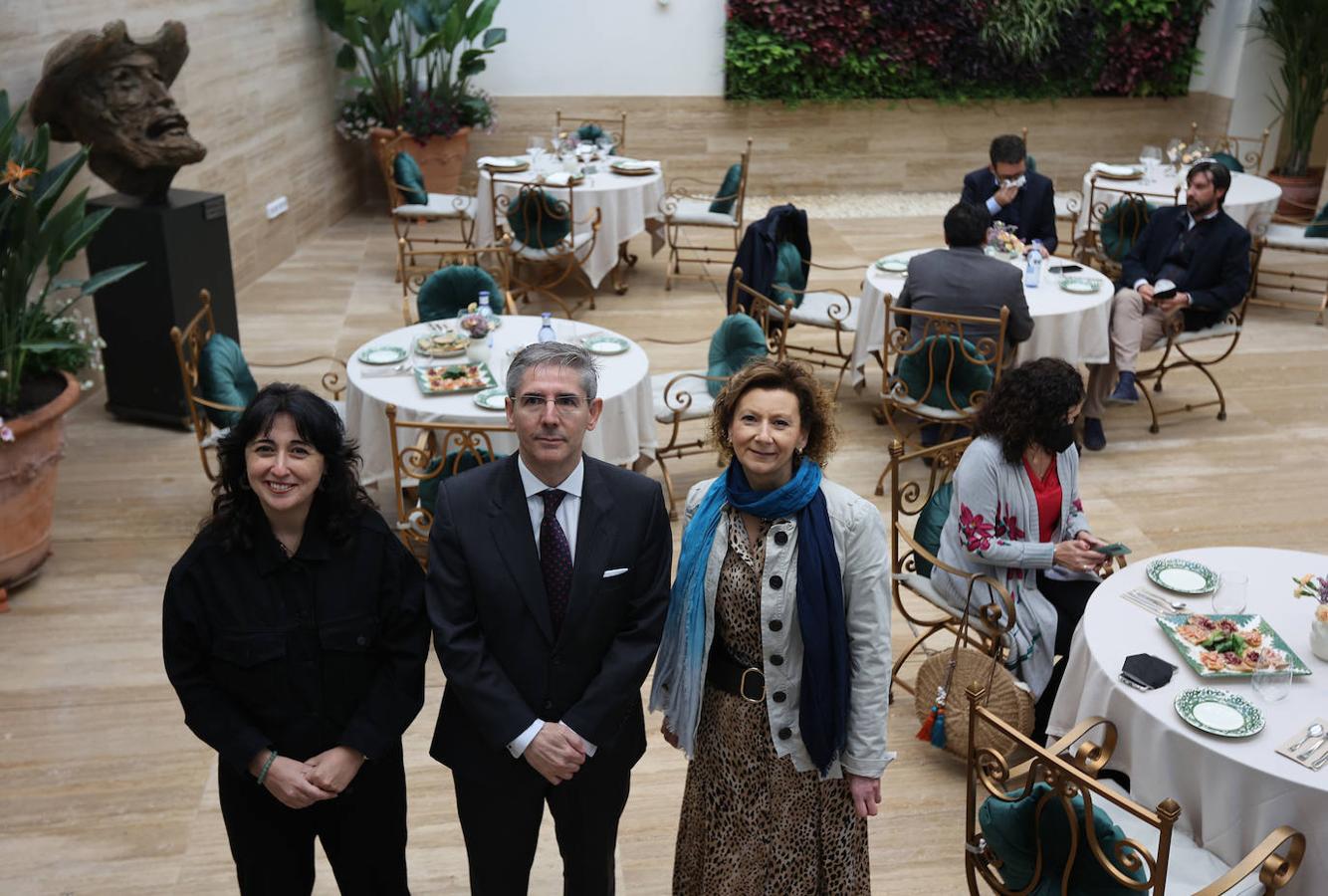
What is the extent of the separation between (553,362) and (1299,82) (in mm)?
9975

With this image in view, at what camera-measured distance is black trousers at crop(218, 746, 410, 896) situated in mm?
2551

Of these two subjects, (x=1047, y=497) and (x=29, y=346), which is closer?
(x=1047, y=497)

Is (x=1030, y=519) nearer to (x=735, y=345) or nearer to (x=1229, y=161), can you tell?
(x=735, y=345)

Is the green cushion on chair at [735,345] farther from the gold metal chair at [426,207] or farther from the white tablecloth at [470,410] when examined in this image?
the gold metal chair at [426,207]

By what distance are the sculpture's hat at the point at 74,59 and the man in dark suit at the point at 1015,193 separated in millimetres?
4356

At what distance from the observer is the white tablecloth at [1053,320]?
5840mm

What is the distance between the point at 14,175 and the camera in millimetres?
4359

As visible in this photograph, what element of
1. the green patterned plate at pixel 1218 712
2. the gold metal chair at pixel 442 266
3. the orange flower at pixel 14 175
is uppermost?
the orange flower at pixel 14 175

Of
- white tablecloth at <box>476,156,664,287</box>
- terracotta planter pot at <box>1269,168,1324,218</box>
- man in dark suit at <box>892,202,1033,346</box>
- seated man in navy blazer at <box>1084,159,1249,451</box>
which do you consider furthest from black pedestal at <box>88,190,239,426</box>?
terracotta planter pot at <box>1269,168,1324,218</box>

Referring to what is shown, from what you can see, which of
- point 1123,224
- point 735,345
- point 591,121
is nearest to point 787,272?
point 735,345

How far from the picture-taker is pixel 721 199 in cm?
877

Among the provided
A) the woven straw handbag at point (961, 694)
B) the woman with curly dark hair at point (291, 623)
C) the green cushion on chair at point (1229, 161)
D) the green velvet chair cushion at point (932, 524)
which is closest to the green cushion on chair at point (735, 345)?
the green velvet chair cushion at point (932, 524)

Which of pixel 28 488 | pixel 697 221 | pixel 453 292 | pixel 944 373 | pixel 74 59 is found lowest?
pixel 28 488

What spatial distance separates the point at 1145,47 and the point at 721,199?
518 cm
